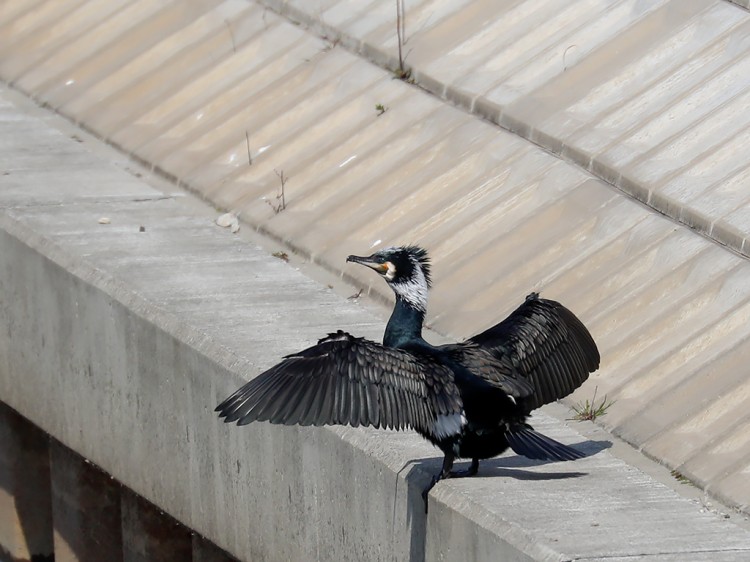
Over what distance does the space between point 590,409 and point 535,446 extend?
1.60 metres

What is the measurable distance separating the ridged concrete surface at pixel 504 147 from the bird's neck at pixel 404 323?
5.05 ft

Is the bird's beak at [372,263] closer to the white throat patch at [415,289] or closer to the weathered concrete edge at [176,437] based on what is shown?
the white throat patch at [415,289]

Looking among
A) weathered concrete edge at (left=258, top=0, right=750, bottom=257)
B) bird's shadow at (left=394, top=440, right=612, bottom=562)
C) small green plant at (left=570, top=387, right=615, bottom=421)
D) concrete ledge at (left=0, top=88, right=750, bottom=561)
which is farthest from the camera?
weathered concrete edge at (left=258, top=0, right=750, bottom=257)

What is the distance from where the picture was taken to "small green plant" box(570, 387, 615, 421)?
25.5 feet

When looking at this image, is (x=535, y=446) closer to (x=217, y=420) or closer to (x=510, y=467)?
(x=510, y=467)

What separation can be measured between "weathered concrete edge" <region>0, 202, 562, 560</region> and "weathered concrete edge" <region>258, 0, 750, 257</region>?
2577 mm

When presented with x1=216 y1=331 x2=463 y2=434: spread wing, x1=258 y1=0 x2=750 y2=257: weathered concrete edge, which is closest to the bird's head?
x1=216 y1=331 x2=463 y2=434: spread wing

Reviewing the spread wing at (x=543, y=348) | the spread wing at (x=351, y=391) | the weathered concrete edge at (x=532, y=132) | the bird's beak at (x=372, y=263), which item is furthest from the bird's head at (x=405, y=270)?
the weathered concrete edge at (x=532, y=132)

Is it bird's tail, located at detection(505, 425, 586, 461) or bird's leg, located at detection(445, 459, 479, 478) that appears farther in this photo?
bird's leg, located at detection(445, 459, 479, 478)

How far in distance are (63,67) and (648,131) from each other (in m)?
4.66

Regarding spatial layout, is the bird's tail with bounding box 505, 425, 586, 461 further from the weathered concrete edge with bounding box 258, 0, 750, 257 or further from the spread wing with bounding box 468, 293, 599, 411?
the weathered concrete edge with bounding box 258, 0, 750, 257

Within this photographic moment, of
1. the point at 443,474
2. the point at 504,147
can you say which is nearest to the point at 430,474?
the point at 443,474

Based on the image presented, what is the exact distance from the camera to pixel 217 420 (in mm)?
7676

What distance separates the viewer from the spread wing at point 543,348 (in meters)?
6.77
